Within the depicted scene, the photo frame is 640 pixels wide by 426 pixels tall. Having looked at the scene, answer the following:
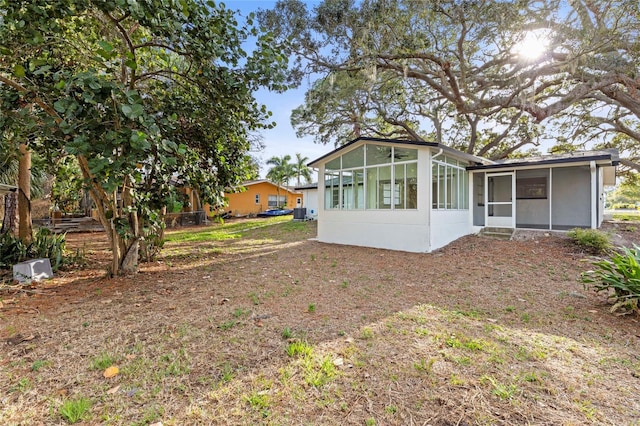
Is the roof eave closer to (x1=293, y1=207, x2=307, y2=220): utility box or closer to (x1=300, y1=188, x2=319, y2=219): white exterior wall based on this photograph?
(x1=293, y1=207, x2=307, y2=220): utility box

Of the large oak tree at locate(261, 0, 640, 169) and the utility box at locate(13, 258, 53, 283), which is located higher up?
the large oak tree at locate(261, 0, 640, 169)

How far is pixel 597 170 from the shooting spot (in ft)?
34.0

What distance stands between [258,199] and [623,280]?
26219 millimetres

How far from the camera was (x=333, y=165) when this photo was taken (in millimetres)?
11398

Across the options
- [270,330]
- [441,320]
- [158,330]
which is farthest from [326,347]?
[158,330]

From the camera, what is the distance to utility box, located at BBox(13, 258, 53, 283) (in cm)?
578

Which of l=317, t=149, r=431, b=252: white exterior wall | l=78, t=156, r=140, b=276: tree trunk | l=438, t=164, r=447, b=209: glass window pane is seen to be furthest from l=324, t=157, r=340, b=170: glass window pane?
l=78, t=156, r=140, b=276: tree trunk

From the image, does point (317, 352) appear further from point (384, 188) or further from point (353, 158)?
point (353, 158)

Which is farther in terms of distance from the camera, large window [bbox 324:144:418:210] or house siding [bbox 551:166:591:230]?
house siding [bbox 551:166:591:230]

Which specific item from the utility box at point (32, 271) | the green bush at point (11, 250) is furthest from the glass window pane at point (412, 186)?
the green bush at point (11, 250)

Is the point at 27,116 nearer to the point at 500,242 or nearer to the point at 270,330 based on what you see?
the point at 270,330

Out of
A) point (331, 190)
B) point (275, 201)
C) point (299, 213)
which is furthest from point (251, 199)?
point (331, 190)

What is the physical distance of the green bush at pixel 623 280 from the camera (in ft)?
13.2

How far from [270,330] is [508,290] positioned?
4355mm
